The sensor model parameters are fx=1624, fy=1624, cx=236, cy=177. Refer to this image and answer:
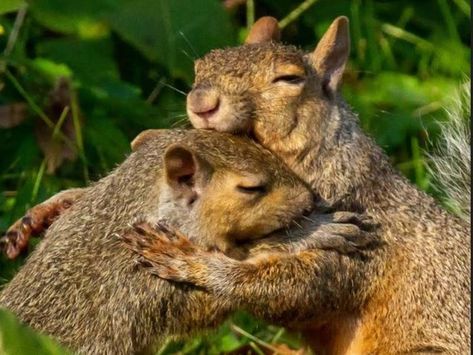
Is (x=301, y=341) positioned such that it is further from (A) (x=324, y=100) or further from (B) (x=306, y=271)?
(A) (x=324, y=100)

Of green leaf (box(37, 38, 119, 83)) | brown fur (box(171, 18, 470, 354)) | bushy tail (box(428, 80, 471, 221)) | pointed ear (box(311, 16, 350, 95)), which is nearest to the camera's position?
brown fur (box(171, 18, 470, 354))

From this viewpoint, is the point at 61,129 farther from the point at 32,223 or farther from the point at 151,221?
the point at 151,221

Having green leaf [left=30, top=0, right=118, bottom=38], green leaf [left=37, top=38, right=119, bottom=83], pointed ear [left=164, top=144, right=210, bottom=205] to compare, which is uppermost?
pointed ear [left=164, top=144, right=210, bottom=205]

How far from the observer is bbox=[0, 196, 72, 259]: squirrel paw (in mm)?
5363

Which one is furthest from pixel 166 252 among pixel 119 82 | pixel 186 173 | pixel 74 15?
pixel 74 15

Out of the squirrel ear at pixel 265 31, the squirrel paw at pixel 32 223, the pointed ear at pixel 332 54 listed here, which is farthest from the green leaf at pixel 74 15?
the pointed ear at pixel 332 54

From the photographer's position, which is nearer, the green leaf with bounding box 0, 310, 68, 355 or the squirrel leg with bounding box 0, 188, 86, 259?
the green leaf with bounding box 0, 310, 68, 355

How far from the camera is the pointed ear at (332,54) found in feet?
16.8

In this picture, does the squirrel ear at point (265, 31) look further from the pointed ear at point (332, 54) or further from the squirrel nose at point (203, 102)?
the squirrel nose at point (203, 102)

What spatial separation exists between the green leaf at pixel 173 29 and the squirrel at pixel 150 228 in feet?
5.03

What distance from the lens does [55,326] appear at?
4840 mm

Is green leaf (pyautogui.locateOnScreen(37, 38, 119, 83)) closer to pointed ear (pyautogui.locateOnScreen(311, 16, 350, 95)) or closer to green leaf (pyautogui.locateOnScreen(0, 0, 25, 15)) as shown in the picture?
pointed ear (pyautogui.locateOnScreen(311, 16, 350, 95))

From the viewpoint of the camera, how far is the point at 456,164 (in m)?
5.74

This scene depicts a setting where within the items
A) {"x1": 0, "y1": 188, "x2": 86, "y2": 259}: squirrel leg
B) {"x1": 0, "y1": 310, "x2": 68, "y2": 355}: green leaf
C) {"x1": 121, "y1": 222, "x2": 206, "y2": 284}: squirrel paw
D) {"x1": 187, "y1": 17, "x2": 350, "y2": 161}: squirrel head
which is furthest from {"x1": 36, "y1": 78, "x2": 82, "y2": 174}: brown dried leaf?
{"x1": 0, "y1": 310, "x2": 68, "y2": 355}: green leaf
